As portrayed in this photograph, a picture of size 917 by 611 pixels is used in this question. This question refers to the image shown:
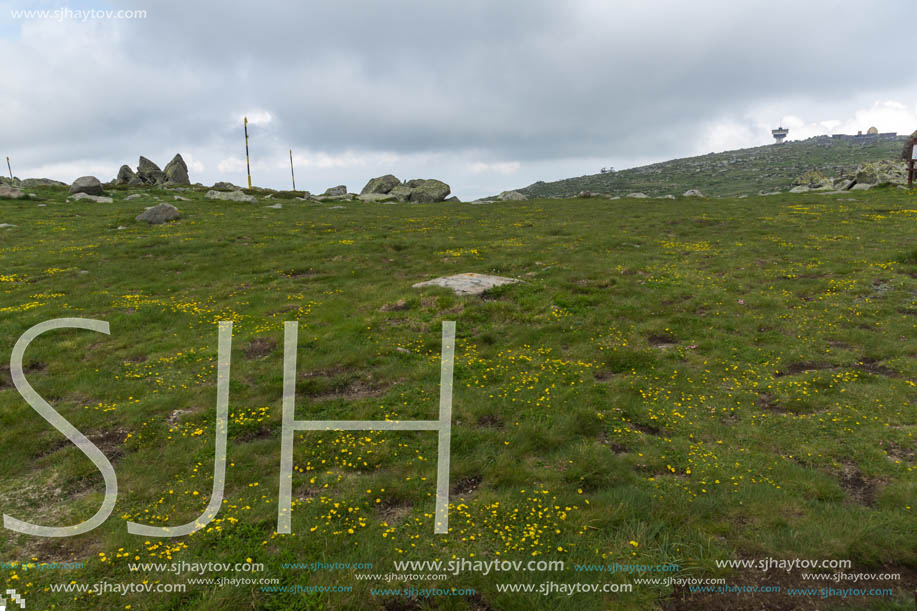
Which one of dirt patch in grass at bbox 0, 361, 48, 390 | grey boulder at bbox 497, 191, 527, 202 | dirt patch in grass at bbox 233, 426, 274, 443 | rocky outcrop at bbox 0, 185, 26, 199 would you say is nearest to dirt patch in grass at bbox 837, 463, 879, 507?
dirt patch in grass at bbox 233, 426, 274, 443

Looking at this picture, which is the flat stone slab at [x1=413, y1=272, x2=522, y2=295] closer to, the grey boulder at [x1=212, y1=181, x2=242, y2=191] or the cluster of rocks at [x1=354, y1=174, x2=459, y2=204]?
the cluster of rocks at [x1=354, y1=174, x2=459, y2=204]

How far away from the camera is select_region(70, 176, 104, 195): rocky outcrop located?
2201 inches

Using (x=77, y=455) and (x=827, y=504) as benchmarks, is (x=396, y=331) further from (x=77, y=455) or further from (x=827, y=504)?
(x=827, y=504)

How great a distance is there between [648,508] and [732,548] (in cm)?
126

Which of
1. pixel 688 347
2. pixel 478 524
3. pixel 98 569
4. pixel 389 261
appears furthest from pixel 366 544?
pixel 389 261

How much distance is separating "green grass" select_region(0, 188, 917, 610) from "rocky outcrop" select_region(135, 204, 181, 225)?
51.2 ft

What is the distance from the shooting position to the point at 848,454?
8.93 metres

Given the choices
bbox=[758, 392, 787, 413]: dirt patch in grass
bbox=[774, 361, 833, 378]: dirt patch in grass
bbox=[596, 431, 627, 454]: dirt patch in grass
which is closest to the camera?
bbox=[596, 431, 627, 454]: dirt patch in grass

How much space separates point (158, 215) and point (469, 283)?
33.7 metres

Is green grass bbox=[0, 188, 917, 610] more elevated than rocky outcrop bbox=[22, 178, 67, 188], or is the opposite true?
rocky outcrop bbox=[22, 178, 67, 188]

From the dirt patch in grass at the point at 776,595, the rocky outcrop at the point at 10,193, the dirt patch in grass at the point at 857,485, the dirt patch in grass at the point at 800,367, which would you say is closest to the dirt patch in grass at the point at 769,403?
the dirt patch in grass at the point at 800,367

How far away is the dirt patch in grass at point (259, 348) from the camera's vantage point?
14.1m

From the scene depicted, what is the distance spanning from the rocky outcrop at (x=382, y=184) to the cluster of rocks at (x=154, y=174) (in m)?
32.0

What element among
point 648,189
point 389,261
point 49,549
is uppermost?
point 648,189
